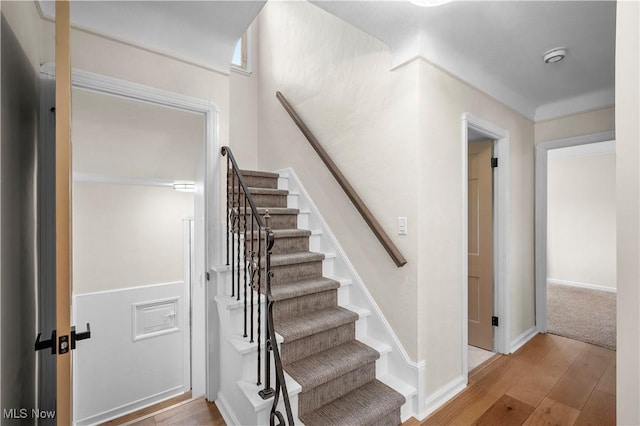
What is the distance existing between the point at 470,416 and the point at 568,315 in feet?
9.77

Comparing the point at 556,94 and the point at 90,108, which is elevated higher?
the point at 556,94

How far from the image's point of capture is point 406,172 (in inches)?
80.0

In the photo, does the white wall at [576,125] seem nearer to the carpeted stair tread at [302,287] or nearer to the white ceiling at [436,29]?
the white ceiling at [436,29]

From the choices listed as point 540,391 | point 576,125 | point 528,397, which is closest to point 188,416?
point 528,397

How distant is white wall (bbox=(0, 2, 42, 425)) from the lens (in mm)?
1043

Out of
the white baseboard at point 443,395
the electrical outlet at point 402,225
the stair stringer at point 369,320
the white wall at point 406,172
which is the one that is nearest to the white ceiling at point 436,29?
the white wall at point 406,172

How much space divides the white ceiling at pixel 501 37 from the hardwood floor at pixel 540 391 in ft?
7.73

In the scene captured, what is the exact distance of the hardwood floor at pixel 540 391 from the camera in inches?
75.9

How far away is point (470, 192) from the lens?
3.07 meters

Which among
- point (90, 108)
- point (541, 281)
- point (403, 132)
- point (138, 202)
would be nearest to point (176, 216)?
point (138, 202)

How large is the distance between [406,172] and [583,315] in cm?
374

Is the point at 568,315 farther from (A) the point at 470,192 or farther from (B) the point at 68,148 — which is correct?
(B) the point at 68,148

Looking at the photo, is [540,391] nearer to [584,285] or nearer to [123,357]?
[123,357]

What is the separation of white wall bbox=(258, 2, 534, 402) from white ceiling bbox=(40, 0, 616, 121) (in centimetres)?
17
